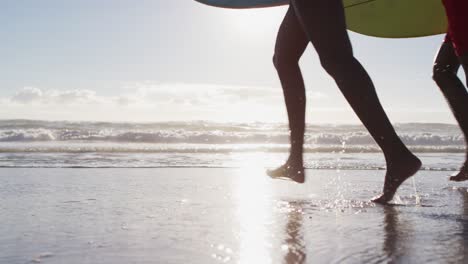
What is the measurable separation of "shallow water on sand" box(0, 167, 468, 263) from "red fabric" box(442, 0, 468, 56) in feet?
2.25

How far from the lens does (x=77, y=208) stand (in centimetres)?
223

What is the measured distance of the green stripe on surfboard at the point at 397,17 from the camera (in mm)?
3777

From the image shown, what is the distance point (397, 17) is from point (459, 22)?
161cm

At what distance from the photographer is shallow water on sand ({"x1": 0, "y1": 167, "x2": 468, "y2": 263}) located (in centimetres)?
137

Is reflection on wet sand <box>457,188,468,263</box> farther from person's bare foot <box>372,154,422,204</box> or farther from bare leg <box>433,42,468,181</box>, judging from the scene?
bare leg <box>433,42,468,181</box>

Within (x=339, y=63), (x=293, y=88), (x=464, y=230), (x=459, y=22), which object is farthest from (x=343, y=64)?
(x=464, y=230)

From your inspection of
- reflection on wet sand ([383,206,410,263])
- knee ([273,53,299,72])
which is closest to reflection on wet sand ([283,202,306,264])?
reflection on wet sand ([383,206,410,263])

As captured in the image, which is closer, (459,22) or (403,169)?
(403,169)

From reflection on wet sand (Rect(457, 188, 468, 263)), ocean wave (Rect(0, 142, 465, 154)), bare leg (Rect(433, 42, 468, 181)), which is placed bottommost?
ocean wave (Rect(0, 142, 465, 154))

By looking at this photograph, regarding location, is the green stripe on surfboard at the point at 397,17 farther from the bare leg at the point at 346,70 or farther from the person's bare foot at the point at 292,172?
the bare leg at the point at 346,70

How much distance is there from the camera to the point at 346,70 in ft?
6.92

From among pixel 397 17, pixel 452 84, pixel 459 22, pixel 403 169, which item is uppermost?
pixel 397 17

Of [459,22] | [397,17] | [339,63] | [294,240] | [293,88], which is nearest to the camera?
[294,240]

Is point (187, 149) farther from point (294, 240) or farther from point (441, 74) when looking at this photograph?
point (294, 240)
